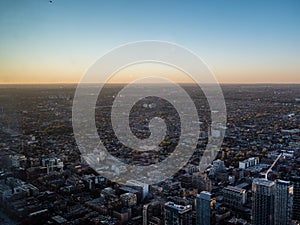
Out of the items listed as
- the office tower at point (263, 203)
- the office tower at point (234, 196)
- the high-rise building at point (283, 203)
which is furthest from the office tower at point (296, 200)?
the office tower at point (234, 196)

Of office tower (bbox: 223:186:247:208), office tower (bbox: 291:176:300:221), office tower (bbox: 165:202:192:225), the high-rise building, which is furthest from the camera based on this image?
office tower (bbox: 223:186:247:208)

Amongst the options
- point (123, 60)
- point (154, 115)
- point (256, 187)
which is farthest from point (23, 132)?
point (154, 115)

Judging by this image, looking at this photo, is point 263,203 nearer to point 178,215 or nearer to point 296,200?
point 296,200

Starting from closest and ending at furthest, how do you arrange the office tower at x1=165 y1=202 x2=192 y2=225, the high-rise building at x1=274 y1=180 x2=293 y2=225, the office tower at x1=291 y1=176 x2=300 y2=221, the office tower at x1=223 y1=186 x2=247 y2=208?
the office tower at x1=165 y1=202 x2=192 y2=225
the high-rise building at x1=274 y1=180 x2=293 y2=225
the office tower at x1=291 y1=176 x2=300 y2=221
the office tower at x1=223 y1=186 x2=247 y2=208

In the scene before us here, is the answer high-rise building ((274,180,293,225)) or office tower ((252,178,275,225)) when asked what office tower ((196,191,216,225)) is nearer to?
office tower ((252,178,275,225))

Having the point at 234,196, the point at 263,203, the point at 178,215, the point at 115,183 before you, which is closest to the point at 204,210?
the point at 178,215

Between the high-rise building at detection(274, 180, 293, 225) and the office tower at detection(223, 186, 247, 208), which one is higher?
the high-rise building at detection(274, 180, 293, 225)

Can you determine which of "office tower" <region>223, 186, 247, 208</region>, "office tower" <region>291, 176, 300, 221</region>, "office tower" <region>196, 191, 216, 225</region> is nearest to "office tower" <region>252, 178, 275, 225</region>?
"office tower" <region>291, 176, 300, 221</region>

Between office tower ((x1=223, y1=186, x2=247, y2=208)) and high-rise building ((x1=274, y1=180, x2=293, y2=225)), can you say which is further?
office tower ((x1=223, y1=186, x2=247, y2=208))
